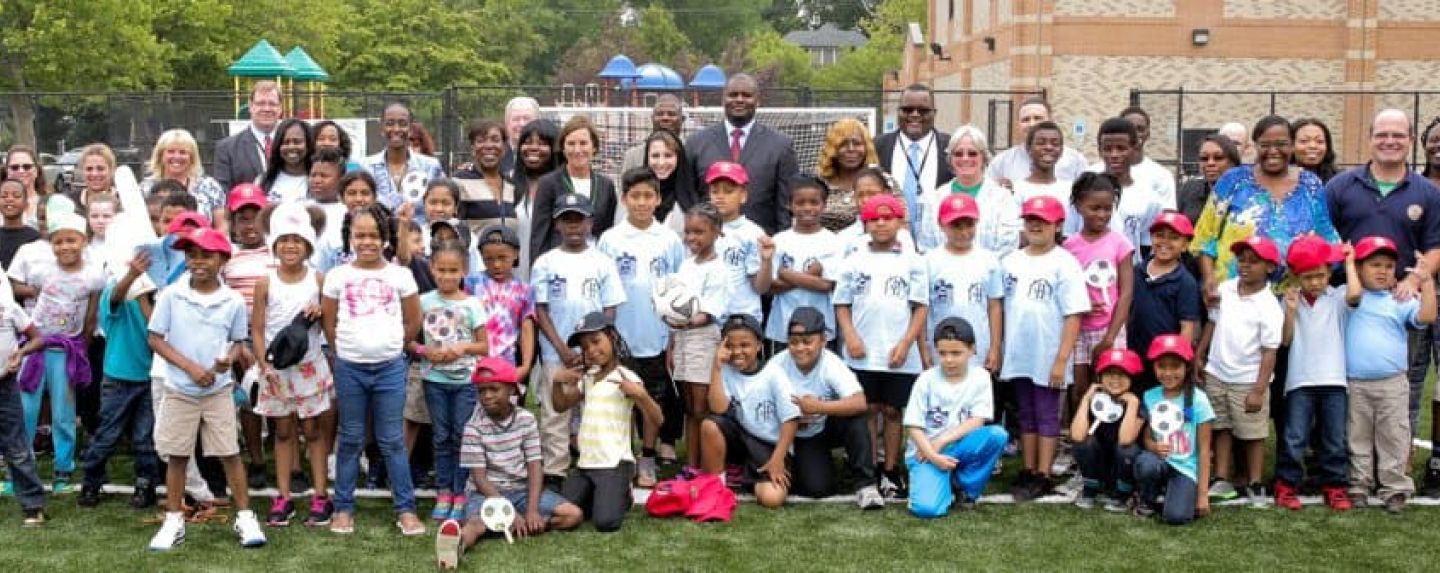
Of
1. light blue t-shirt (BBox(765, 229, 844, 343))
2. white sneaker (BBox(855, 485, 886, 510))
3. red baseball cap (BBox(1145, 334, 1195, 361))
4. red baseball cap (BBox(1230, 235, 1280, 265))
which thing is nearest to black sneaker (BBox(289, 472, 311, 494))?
light blue t-shirt (BBox(765, 229, 844, 343))

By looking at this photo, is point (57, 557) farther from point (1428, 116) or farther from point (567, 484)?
point (1428, 116)

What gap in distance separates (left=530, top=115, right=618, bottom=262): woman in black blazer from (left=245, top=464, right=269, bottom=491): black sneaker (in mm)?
1745

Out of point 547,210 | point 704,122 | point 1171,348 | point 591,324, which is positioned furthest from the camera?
point 704,122

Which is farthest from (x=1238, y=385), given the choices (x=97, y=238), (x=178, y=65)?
(x=178, y=65)

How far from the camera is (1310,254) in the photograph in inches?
273

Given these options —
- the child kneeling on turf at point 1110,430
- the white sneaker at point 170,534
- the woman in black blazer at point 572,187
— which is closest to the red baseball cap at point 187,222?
the white sneaker at point 170,534

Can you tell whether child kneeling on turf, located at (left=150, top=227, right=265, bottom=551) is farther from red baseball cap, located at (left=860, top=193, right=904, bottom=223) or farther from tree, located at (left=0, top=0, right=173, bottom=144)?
tree, located at (left=0, top=0, right=173, bottom=144)

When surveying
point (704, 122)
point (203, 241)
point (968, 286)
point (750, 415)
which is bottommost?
point (750, 415)

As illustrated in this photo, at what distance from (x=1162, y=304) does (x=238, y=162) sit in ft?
16.7

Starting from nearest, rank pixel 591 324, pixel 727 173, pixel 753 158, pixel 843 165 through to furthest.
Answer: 1. pixel 591 324
2. pixel 727 173
3. pixel 843 165
4. pixel 753 158

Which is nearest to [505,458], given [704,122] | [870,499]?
[870,499]

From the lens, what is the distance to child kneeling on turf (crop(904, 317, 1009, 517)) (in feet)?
22.9

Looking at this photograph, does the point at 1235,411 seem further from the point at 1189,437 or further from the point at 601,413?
the point at 601,413

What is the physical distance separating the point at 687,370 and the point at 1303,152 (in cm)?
331
